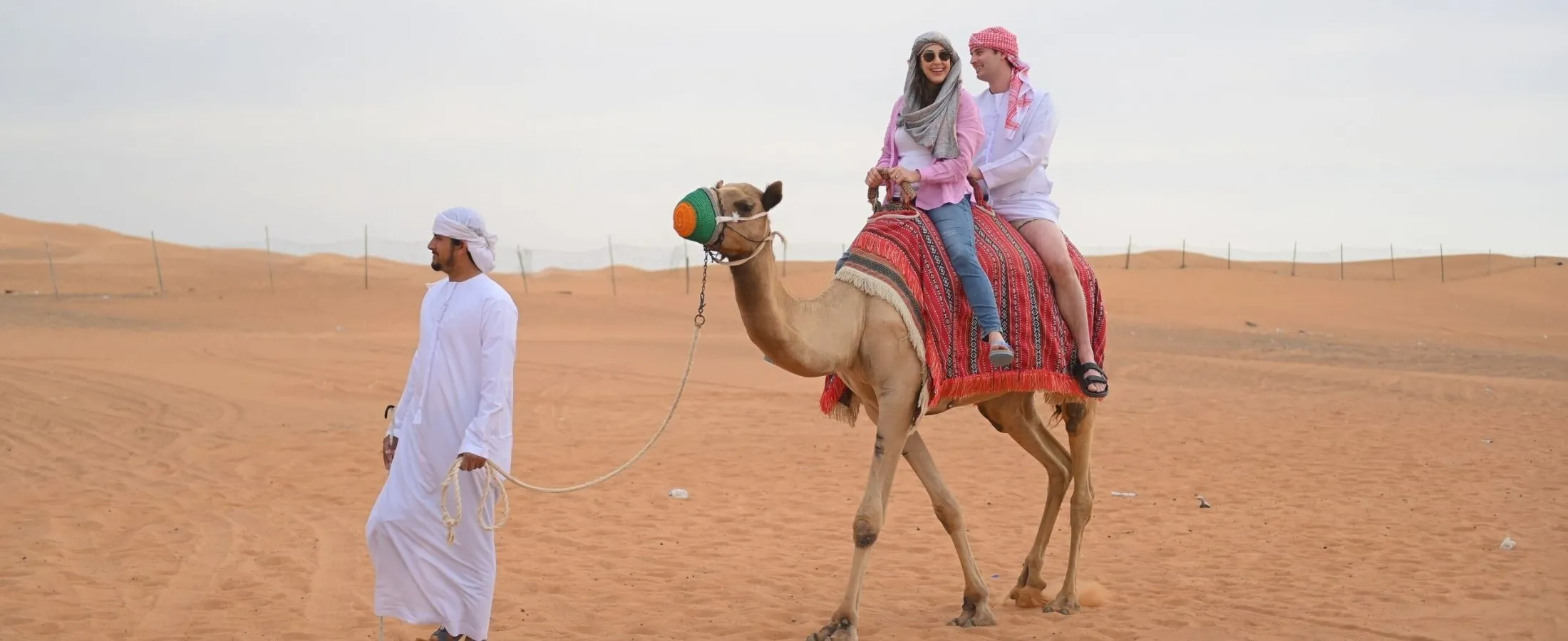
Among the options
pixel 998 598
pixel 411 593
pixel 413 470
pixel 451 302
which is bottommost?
pixel 998 598

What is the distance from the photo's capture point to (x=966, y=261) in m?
6.62

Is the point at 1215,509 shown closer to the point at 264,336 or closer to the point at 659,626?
the point at 659,626

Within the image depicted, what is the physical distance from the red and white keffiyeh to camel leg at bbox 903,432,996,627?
176cm

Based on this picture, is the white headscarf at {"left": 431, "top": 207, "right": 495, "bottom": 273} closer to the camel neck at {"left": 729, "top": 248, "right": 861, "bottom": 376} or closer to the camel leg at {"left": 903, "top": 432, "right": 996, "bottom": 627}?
the camel neck at {"left": 729, "top": 248, "right": 861, "bottom": 376}

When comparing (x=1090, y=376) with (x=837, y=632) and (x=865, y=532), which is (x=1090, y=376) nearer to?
(x=865, y=532)

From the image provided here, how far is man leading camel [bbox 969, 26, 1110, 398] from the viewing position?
7168 millimetres

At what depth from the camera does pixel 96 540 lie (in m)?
8.76

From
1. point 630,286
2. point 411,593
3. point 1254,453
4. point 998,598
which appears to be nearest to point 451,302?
point 411,593

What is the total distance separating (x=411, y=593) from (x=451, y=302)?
4.06ft

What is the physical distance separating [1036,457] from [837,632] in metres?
1.95

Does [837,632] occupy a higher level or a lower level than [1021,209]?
lower

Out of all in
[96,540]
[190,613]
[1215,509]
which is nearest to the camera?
[190,613]

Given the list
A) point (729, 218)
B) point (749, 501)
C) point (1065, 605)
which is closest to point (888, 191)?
point (729, 218)

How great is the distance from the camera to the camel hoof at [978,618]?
23.2 feet
